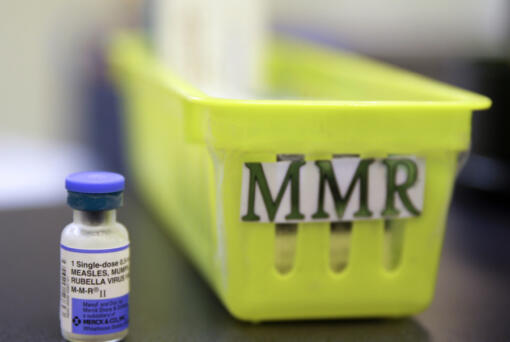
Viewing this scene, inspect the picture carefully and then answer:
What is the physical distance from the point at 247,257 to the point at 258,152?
95mm

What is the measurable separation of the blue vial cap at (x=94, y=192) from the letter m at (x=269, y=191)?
4.1 inches

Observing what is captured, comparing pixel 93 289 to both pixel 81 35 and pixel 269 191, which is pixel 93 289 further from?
pixel 81 35

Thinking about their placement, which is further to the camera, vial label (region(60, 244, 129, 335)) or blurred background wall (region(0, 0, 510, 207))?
blurred background wall (region(0, 0, 510, 207))

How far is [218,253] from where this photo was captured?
626 millimetres

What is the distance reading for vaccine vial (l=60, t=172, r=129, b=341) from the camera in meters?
0.55

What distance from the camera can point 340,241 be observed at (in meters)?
0.62

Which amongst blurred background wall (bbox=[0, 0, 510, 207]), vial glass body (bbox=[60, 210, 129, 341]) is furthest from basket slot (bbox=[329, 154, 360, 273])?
blurred background wall (bbox=[0, 0, 510, 207])

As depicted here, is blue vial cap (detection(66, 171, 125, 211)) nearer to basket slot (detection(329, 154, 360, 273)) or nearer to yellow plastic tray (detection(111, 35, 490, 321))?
yellow plastic tray (detection(111, 35, 490, 321))

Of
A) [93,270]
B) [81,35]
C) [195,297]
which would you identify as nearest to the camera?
[93,270]

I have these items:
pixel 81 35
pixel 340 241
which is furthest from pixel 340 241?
pixel 81 35

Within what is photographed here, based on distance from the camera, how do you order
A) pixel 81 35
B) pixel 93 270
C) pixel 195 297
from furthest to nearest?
pixel 81 35 < pixel 195 297 < pixel 93 270

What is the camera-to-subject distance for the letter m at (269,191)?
0.57 meters

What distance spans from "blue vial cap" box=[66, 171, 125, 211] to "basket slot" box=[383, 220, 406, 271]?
0.24 meters

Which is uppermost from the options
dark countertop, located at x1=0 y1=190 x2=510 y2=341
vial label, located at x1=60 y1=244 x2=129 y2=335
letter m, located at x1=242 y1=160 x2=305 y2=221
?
letter m, located at x1=242 y1=160 x2=305 y2=221
